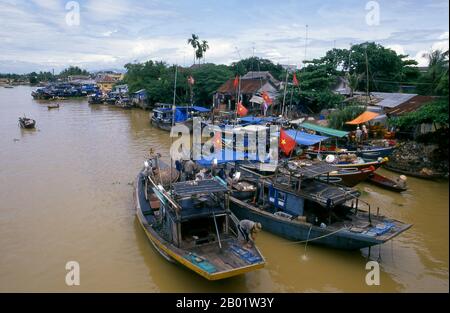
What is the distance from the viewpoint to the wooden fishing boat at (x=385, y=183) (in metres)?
14.6

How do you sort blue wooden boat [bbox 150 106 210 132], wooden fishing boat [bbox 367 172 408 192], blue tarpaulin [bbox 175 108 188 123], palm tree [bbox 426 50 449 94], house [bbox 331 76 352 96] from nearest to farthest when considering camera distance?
palm tree [bbox 426 50 449 94]
wooden fishing boat [bbox 367 172 408 192]
blue wooden boat [bbox 150 106 210 132]
blue tarpaulin [bbox 175 108 188 123]
house [bbox 331 76 352 96]

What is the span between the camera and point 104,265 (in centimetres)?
966

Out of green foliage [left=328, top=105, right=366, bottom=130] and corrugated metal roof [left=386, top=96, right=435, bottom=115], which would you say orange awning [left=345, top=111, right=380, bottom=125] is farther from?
corrugated metal roof [left=386, top=96, right=435, bottom=115]

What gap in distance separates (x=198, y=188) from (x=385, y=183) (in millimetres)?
10124

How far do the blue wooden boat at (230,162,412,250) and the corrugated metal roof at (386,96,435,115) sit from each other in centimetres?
1250

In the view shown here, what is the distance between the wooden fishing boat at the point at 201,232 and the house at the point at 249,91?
23.2m

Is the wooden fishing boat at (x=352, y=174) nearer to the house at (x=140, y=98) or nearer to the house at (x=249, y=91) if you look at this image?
the house at (x=249, y=91)

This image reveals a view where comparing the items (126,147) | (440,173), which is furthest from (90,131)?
(440,173)

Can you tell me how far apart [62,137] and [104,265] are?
20.9 metres

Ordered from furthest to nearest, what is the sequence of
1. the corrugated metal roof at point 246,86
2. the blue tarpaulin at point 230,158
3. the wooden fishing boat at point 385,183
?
the corrugated metal roof at point 246,86
the wooden fishing boat at point 385,183
the blue tarpaulin at point 230,158

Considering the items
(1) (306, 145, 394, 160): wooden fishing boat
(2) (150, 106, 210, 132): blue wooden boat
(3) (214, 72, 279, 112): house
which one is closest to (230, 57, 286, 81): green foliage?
(3) (214, 72, 279, 112): house

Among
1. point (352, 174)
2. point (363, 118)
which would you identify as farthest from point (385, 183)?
point (363, 118)

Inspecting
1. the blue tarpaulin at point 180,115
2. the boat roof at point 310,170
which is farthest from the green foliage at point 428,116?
the blue tarpaulin at point 180,115

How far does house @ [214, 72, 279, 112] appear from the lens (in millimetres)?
33125
